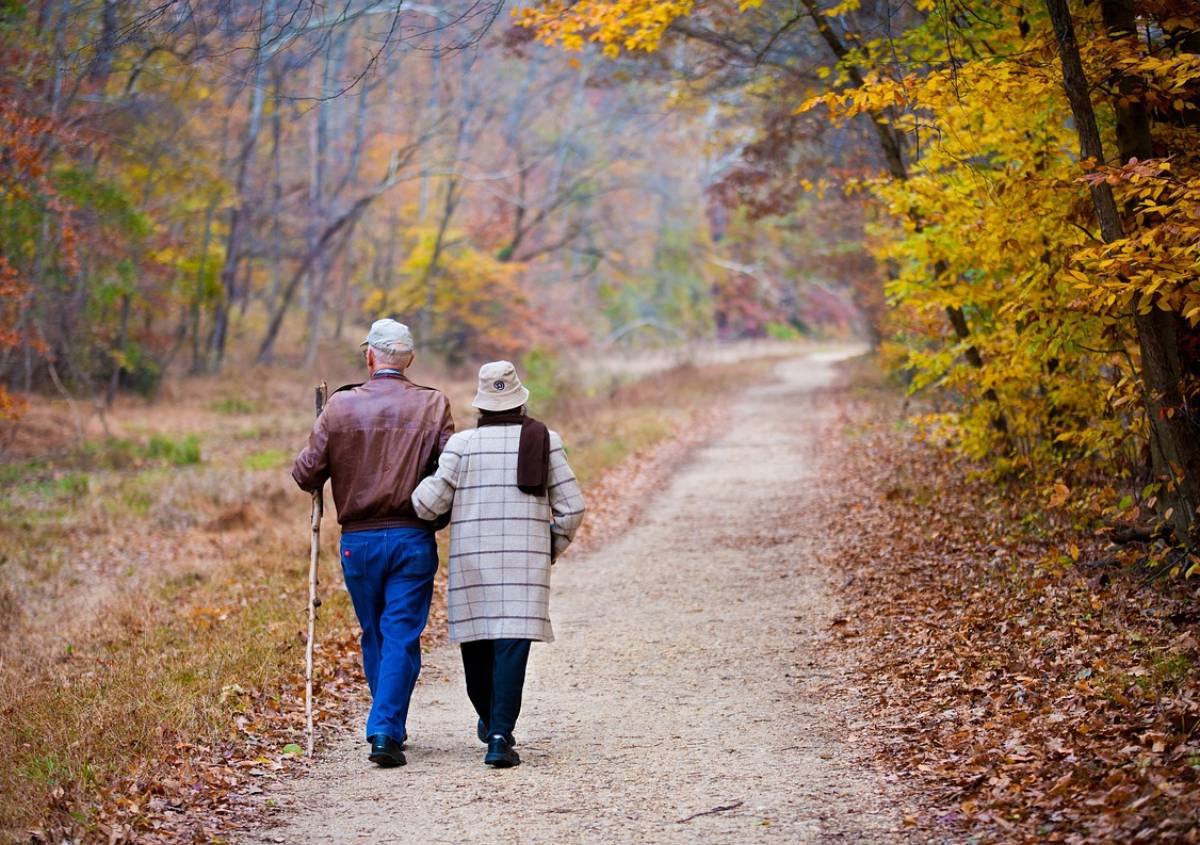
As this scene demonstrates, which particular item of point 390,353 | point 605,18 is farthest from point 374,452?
point 605,18

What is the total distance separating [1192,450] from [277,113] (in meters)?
30.8

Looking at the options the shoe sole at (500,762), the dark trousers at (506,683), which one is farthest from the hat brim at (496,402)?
the shoe sole at (500,762)

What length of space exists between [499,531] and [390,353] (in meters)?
1.07

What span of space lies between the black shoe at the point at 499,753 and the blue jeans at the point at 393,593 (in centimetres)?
48

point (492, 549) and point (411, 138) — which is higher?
point (411, 138)

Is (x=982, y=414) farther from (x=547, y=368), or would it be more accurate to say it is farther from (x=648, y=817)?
(x=547, y=368)

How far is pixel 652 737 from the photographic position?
21.7ft

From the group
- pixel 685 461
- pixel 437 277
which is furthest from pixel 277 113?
pixel 685 461

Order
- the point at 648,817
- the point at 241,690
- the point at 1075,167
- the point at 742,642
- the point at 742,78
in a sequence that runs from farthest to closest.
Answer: the point at 742,78, the point at 742,642, the point at 1075,167, the point at 241,690, the point at 648,817

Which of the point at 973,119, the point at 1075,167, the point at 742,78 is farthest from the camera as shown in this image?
the point at 742,78

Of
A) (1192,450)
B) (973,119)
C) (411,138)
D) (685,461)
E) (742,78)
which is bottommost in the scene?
(685,461)

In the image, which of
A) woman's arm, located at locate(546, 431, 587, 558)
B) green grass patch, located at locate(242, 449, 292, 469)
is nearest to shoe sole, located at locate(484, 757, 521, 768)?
woman's arm, located at locate(546, 431, 587, 558)

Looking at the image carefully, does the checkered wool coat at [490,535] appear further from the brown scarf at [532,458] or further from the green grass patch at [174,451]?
the green grass patch at [174,451]

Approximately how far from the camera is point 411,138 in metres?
37.1
